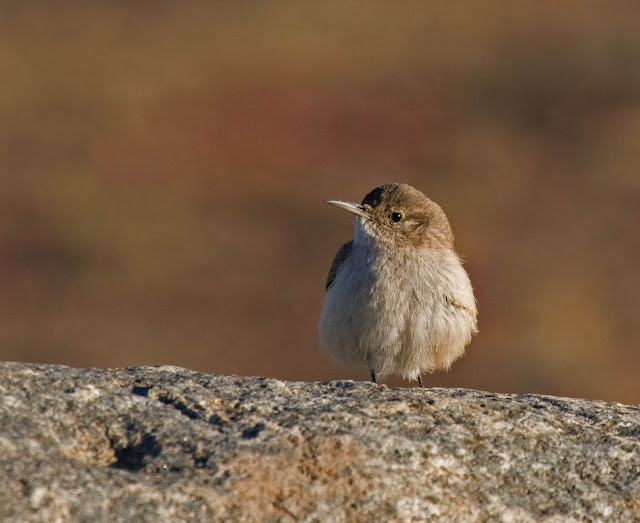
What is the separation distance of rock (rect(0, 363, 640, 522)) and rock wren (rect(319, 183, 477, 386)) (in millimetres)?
2419

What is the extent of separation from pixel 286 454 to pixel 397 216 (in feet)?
14.1

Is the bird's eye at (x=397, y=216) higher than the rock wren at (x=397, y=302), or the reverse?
the bird's eye at (x=397, y=216)

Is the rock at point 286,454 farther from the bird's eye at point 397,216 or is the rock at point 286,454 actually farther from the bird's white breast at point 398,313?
the bird's eye at point 397,216

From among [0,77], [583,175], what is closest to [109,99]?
[0,77]

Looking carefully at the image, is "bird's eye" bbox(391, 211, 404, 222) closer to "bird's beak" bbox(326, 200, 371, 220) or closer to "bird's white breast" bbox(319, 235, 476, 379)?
"bird's beak" bbox(326, 200, 371, 220)

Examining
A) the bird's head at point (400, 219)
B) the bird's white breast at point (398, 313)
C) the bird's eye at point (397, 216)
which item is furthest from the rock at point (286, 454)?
the bird's eye at point (397, 216)

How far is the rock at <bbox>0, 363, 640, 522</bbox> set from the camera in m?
3.20

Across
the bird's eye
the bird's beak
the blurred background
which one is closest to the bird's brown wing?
the bird's beak

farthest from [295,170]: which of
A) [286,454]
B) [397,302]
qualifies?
[286,454]

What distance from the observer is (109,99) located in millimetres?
26375

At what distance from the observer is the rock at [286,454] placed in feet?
10.5

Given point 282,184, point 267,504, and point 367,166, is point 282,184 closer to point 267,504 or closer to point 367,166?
point 367,166

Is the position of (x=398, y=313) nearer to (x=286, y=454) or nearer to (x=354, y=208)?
(x=354, y=208)

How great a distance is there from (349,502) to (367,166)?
21.0 metres
